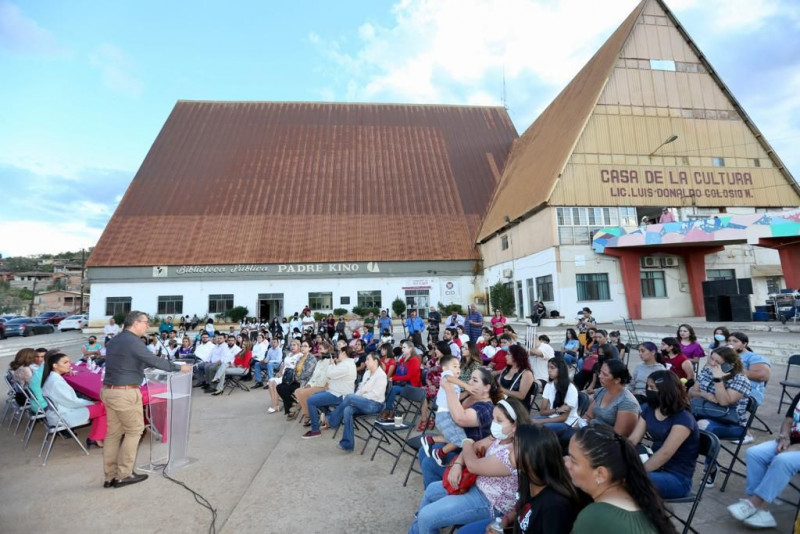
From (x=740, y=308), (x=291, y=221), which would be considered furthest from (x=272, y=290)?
(x=740, y=308)

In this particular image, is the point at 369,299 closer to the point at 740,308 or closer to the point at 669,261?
the point at 669,261

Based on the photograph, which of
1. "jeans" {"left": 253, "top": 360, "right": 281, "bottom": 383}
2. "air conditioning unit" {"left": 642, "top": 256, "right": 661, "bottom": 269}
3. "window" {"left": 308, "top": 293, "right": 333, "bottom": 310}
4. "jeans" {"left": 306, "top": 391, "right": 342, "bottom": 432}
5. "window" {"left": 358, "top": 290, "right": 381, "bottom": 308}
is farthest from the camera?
"window" {"left": 358, "top": 290, "right": 381, "bottom": 308}

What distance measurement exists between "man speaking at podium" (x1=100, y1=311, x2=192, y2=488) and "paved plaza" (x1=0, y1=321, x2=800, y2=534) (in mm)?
219

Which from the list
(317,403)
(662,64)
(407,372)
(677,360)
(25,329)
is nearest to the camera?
(677,360)

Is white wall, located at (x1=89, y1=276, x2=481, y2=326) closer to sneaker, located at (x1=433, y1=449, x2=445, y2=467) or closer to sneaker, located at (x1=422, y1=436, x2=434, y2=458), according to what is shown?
sneaker, located at (x1=422, y1=436, x2=434, y2=458)

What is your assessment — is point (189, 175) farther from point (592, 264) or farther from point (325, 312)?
point (592, 264)

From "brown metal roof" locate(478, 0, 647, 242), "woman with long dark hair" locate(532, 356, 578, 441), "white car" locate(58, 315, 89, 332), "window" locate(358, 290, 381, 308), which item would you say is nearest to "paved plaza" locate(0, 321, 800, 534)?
"woman with long dark hair" locate(532, 356, 578, 441)

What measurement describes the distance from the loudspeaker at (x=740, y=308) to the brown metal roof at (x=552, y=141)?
337 inches

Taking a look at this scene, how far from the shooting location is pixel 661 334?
47.5ft

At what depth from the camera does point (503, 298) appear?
24.9 metres

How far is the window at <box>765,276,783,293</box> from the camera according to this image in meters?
21.2

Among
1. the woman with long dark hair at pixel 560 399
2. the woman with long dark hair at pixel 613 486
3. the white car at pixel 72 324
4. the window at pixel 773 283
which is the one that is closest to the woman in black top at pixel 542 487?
the woman with long dark hair at pixel 613 486

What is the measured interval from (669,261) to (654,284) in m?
1.45

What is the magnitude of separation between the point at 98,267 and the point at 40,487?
28.1 metres
